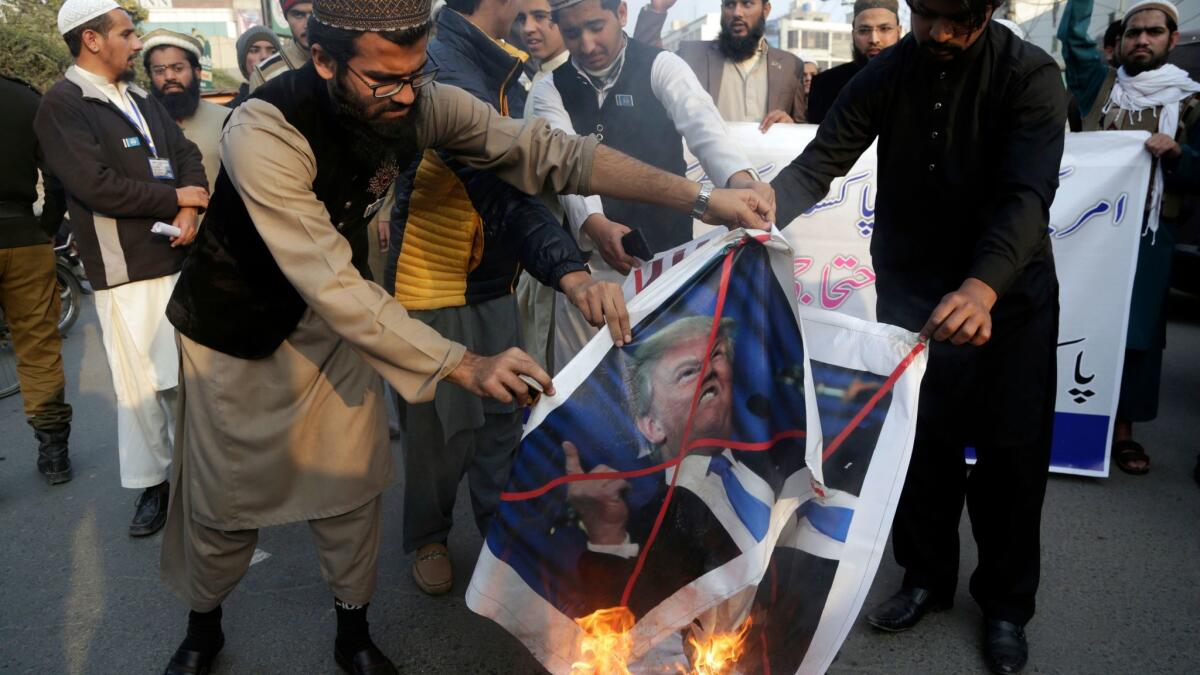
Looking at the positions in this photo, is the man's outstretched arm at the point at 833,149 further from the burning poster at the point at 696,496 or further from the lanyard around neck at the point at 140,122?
the lanyard around neck at the point at 140,122

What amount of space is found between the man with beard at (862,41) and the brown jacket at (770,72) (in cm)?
24

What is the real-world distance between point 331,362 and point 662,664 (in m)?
1.22

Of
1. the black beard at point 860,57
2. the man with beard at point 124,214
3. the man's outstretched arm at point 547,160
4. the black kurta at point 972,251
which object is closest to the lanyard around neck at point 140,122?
the man with beard at point 124,214

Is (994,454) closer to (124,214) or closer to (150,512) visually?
(150,512)

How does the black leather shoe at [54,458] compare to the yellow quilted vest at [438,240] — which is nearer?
the yellow quilted vest at [438,240]

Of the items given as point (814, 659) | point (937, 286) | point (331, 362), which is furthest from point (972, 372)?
point (331, 362)

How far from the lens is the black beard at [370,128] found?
198 centimetres

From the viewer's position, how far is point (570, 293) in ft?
7.29

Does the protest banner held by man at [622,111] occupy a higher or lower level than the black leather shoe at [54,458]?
higher

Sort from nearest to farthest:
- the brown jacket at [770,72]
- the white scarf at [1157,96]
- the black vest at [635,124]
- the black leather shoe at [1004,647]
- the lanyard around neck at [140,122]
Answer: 1. the black leather shoe at [1004,647]
2. the black vest at [635,124]
3. the lanyard around neck at [140,122]
4. the white scarf at [1157,96]
5. the brown jacket at [770,72]

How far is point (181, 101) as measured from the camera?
4492 millimetres

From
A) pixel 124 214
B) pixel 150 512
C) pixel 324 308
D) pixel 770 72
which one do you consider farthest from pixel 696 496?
pixel 770 72

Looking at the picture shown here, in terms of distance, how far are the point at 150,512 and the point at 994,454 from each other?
3403 mm

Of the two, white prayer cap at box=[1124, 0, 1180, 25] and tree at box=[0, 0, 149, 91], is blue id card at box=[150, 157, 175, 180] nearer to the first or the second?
white prayer cap at box=[1124, 0, 1180, 25]
